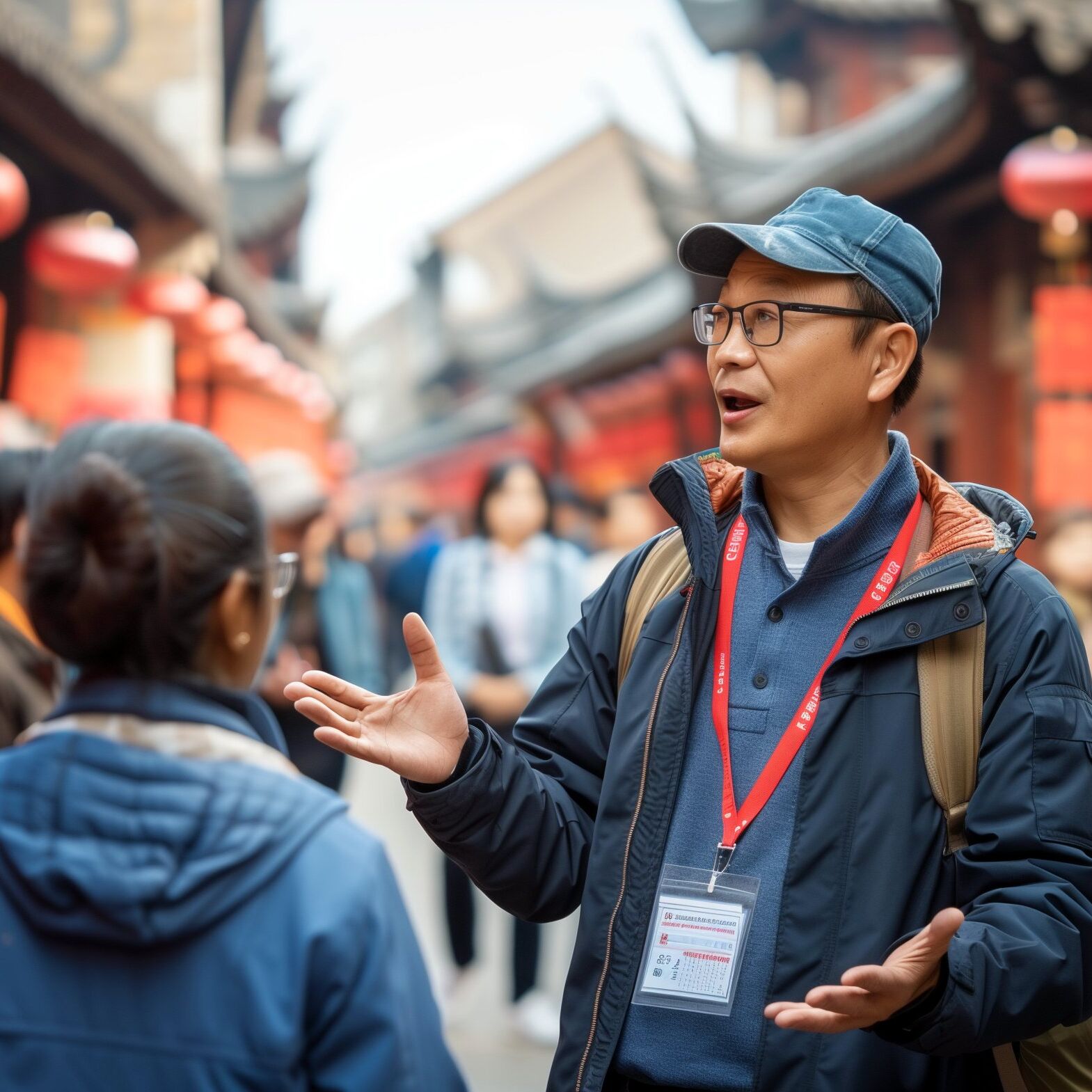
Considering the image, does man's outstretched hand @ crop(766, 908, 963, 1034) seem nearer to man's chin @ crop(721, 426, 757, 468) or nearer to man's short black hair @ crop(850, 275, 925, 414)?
man's chin @ crop(721, 426, 757, 468)

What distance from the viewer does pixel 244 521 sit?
67.1 inches

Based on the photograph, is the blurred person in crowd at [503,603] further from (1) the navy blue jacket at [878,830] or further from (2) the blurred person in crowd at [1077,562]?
(1) the navy blue jacket at [878,830]

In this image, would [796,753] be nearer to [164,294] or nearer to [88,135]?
[88,135]

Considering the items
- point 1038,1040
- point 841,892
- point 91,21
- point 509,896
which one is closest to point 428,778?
point 509,896

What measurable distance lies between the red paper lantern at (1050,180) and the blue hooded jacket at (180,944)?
262 inches

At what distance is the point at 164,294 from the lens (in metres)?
10.8

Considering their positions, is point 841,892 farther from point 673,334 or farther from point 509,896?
point 673,334

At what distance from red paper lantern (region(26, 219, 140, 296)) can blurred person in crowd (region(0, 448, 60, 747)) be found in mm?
6020

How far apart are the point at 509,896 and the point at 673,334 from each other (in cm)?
1237

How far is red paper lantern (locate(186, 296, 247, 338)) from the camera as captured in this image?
12.1 m

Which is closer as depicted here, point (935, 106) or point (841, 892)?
point (841, 892)

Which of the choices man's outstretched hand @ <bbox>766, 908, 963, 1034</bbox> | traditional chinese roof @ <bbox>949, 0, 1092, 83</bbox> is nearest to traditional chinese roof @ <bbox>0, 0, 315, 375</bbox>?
traditional chinese roof @ <bbox>949, 0, 1092, 83</bbox>

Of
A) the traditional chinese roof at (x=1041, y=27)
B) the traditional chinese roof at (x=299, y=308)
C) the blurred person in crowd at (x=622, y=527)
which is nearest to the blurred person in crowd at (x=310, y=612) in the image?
the blurred person in crowd at (x=622, y=527)

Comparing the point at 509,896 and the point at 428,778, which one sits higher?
the point at 428,778
